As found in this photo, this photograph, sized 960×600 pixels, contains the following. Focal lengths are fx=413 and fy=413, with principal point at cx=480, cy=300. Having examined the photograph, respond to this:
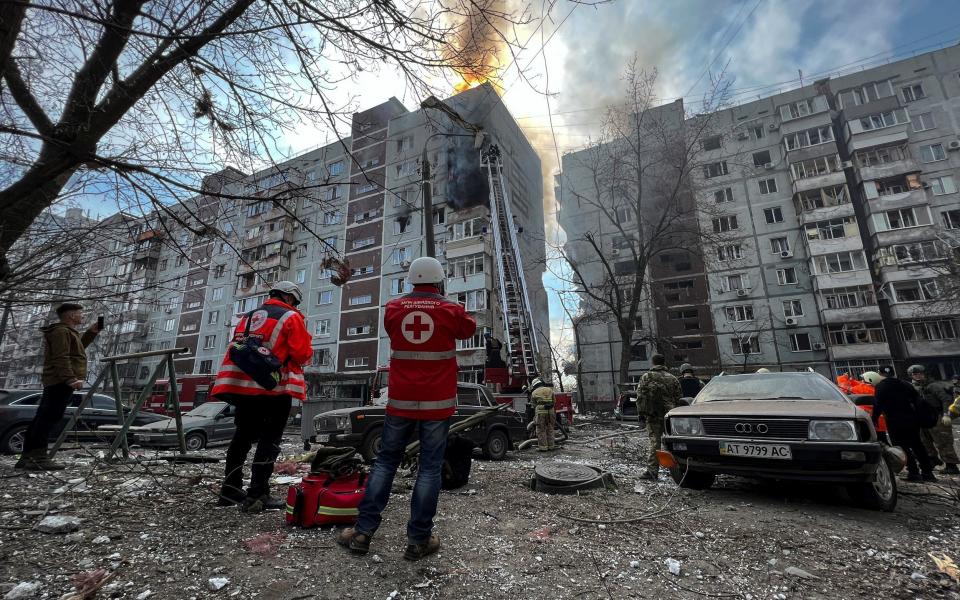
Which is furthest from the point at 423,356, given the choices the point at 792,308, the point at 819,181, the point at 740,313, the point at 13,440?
the point at 819,181

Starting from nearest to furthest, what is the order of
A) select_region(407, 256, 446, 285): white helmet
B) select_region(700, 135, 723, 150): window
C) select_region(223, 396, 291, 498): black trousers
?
select_region(407, 256, 446, 285): white helmet, select_region(223, 396, 291, 498): black trousers, select_region(700, 135, 723, 150): window

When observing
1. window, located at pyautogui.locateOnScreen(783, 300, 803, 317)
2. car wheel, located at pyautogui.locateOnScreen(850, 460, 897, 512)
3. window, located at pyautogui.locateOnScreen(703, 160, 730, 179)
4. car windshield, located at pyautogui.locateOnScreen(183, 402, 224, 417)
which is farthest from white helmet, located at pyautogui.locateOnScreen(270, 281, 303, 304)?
window, located at pyautogui.locateOnScreen(703, 160, 730, 179)

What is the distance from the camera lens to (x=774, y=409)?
4.30 meters

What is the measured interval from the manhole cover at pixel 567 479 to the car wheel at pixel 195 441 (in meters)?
10.2

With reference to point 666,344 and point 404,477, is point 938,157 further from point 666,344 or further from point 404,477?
point 404,477

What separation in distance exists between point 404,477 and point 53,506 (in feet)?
10.4

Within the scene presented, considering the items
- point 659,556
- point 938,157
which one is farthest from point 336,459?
point 938,157

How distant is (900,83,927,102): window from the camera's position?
31.2 meters

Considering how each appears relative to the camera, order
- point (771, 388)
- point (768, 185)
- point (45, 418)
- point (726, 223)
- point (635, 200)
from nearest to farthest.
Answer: point (45, 418)
point (771, 388)
point (635, 200)
point (768, 185)
point (726, 223)

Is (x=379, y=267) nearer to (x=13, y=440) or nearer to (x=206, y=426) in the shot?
(x=206, y=426)

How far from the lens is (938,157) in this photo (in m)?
29.8

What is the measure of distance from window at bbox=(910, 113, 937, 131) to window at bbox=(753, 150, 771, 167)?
29.9ft

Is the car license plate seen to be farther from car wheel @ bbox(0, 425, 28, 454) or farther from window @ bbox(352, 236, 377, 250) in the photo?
window @ bbox(352, 236, 377, 250)

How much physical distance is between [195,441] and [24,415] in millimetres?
4505
